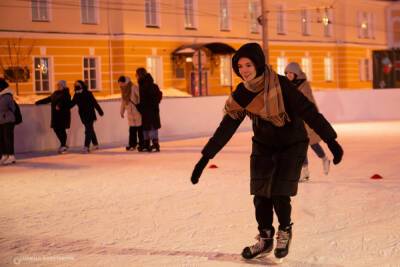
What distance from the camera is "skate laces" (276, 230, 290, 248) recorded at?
6089 mm

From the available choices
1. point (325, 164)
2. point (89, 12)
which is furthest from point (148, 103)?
point (89, 12)

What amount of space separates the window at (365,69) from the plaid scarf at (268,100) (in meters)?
46.4

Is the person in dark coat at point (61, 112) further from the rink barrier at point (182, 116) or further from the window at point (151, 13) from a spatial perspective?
the window at point (151, 13)

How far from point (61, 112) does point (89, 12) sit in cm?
1660

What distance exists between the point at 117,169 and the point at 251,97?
7938 millimetres

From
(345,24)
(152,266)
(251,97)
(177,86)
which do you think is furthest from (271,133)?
(345,24)

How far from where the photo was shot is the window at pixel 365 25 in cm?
5128

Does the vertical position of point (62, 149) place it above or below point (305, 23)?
below

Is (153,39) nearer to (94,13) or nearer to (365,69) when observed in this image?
(94,13)

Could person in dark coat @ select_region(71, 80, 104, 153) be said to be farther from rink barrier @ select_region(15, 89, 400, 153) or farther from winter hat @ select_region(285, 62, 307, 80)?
winter hat @ select_region(285, 62, 307, 80)

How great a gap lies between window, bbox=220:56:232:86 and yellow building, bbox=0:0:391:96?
0.05 meters

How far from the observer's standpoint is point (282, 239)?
612cm

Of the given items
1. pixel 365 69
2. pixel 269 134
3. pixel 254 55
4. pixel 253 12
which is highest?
pixel 253 12

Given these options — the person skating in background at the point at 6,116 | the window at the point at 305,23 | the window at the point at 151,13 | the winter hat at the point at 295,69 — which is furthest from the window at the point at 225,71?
the winter hat at the point at 295,69
